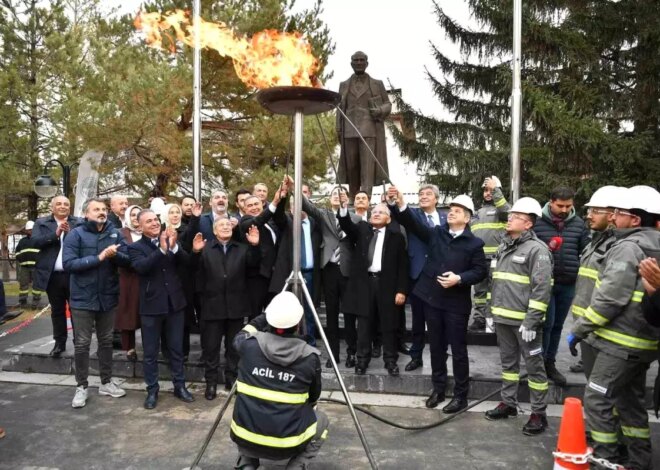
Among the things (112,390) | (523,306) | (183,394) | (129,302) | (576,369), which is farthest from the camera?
(129,302)

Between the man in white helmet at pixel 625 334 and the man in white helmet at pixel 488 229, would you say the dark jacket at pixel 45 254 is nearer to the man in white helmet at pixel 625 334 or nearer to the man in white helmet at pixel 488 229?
the man in white helmet at pixel 488 229

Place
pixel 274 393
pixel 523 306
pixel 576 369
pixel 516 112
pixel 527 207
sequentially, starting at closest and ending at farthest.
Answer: pixel 274 393, pixel 523 306, pixel 527 207, pixel 576 369, pixel 516 112

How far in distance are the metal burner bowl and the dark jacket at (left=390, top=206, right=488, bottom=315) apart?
1648mm

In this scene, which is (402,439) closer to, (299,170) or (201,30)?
(299,170)

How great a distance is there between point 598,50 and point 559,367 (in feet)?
37.0

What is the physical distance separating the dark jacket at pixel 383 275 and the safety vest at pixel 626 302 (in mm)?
2365

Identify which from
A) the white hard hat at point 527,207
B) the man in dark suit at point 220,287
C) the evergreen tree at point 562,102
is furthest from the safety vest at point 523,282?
the evergreen tree at point 562,102

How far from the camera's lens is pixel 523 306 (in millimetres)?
4977

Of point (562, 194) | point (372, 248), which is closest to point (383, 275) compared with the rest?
point (372, 248)

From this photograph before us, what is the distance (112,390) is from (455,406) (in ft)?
12.3

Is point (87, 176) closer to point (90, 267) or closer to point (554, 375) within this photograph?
point (90, 267)

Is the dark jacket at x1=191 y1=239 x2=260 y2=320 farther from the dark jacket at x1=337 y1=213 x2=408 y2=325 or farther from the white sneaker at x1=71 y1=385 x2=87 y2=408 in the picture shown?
the white sneaker at x1=71 y1=385 x2=87 y2=408

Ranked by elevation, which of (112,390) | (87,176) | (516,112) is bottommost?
(112,390)

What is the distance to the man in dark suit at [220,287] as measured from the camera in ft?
19.0
